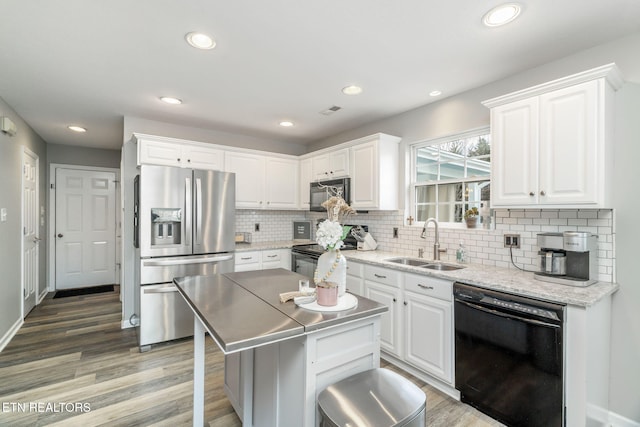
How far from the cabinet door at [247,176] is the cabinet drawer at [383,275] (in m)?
1.93

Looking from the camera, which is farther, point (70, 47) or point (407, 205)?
point (407, 205)

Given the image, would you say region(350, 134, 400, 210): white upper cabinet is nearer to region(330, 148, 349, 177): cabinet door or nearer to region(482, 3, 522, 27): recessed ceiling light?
region(330, 148, 349, 177): cabinet door

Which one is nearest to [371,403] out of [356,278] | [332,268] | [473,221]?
[332,268]

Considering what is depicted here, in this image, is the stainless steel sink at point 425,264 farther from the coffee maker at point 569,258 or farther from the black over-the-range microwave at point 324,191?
the black over-the-range microwave at point 324,191

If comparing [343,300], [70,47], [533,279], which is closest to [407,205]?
Result: [533,279]

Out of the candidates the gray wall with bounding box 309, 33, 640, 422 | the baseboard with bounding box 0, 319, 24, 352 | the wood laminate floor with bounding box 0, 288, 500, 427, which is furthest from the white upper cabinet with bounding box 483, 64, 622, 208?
the baseboard with bounding box 0, 319, 24, 352

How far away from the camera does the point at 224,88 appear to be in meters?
2.78

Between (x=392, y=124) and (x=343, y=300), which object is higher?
(x=392, y=124)

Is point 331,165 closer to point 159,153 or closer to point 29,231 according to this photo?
point 159,153

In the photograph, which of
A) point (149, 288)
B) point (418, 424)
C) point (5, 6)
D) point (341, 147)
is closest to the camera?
point (418, 424)

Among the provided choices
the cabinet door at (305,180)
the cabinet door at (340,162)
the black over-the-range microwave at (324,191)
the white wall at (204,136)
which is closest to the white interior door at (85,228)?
the white wall at (204,136)

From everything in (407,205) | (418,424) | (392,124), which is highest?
(392,124)

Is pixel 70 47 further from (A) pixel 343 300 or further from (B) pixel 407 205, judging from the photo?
(B) pixel 407 205

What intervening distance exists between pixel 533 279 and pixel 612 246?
513 millimetres
